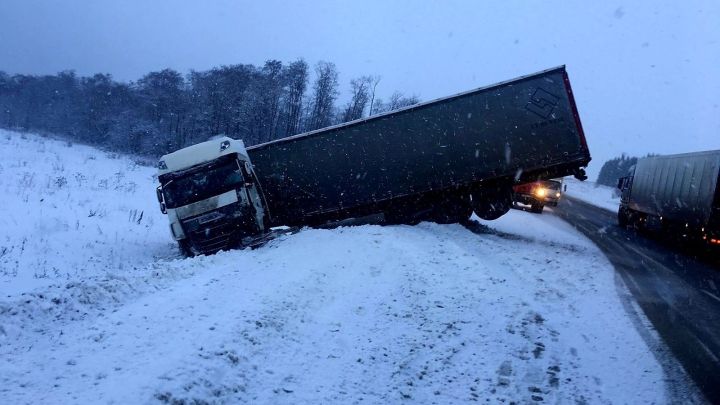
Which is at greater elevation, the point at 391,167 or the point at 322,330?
the point at 391,167

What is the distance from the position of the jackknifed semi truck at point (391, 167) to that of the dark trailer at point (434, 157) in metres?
0.03

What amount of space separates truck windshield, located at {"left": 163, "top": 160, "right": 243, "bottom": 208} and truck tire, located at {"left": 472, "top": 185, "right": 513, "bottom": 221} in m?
7.69

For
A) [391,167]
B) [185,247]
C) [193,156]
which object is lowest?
[185,247]

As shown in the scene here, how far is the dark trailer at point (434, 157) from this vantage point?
13.5 m

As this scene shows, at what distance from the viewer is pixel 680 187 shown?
17188mm

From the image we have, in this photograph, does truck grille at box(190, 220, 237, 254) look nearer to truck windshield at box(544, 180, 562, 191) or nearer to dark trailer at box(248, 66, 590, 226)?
dark trailer at box(248, 66, 590, 226)

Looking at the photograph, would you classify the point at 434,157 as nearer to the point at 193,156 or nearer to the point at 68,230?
the point at 193,156

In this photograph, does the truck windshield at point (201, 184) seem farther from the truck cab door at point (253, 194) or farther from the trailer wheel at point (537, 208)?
the trailer wheel at point (537, 208)

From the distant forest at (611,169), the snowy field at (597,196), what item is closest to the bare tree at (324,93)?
the snowy field at (597,196)

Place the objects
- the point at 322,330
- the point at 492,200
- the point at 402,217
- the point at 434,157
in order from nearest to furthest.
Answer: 1. the point at 322,330
2. the point at 434,157
3. the point at 492,200
4. the point at 402,217

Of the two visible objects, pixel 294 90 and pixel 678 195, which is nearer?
pixel 678 195

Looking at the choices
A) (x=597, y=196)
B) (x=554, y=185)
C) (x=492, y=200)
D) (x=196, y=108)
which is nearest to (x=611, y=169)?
(x=597, y=196)

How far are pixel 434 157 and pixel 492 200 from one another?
2623 mm

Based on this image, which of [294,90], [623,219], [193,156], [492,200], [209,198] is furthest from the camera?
[294,90]
